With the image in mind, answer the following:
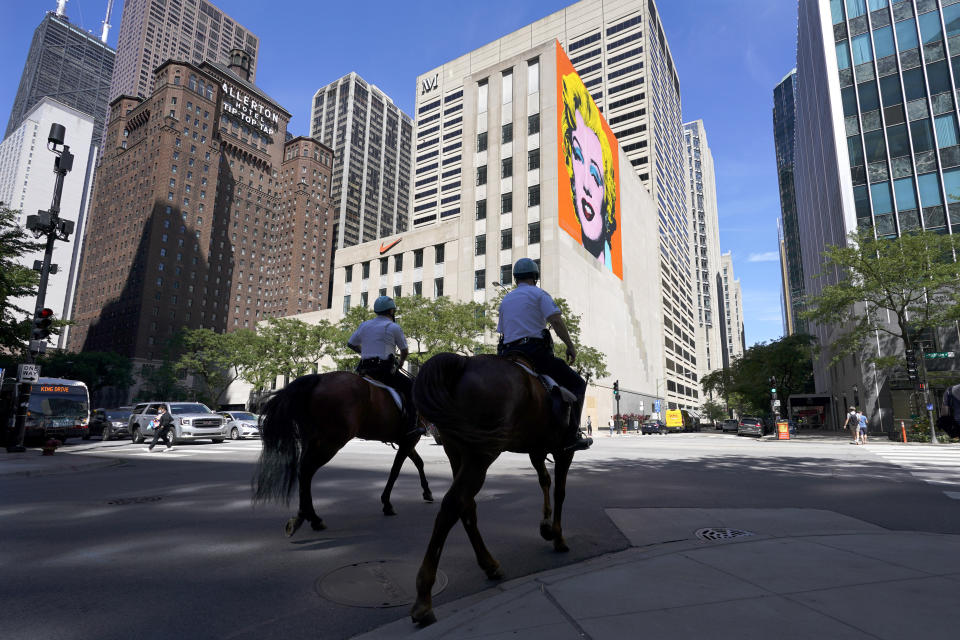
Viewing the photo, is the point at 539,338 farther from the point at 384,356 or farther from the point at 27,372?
the point at 27,372

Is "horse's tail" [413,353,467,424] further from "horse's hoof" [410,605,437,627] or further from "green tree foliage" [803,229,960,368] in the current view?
"green tree foliage" [803,229,960,368]

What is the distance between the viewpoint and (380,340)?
23.2 ft

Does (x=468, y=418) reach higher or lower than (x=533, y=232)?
lower

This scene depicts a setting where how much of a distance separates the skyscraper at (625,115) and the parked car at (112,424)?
78363 mm

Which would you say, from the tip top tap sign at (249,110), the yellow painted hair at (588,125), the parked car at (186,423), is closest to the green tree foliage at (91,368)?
the parked car at (186,423)

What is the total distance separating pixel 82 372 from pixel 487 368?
8787 centimetres

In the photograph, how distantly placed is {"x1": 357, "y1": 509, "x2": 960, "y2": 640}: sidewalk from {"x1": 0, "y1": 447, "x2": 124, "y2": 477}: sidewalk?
40.5 ft

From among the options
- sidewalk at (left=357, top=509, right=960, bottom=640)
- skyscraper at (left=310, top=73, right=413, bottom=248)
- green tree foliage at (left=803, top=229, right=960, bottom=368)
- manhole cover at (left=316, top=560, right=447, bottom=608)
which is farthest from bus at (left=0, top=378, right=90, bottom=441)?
skyscraper at (left=310, top=73, right=413, bottom=248)

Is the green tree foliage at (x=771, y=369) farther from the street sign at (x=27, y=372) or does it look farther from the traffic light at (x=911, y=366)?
the street sign at (x=27, y=372)

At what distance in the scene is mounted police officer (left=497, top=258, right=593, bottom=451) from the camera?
482 centimetres

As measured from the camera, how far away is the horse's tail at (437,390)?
11.5 ft

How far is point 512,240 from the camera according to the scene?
53.1m

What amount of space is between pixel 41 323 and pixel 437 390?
17.8m

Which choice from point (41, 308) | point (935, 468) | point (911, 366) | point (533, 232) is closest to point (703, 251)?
point (533, 232)
